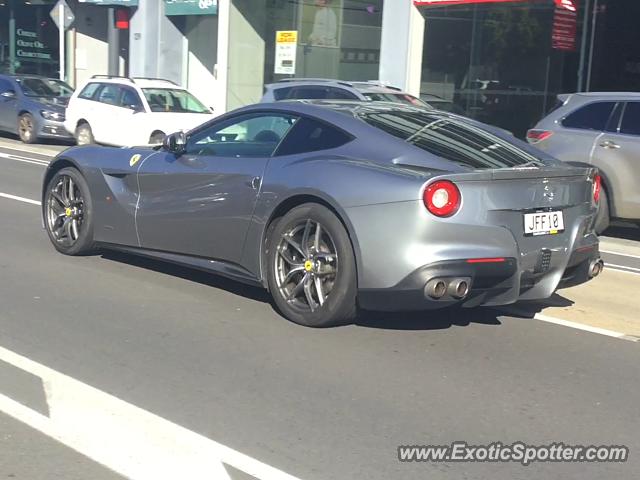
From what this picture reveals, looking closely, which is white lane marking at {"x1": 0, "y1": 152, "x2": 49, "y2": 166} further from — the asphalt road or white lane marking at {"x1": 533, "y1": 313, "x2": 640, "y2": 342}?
white lane marking at {"x1": 533, "y1": 313, "x2": 640, "y2": 342}

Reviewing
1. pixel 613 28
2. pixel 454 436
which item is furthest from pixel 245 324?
pixel 613 28

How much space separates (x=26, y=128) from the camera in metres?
20.7

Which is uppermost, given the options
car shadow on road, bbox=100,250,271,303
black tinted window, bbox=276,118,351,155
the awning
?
the awning

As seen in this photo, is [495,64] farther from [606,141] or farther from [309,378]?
[309,378]

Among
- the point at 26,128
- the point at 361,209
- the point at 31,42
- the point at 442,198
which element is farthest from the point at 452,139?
the point at 31,42

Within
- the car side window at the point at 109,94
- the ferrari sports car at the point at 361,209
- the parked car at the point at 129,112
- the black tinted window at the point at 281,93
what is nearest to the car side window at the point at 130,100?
the parked car at the point at 129,112

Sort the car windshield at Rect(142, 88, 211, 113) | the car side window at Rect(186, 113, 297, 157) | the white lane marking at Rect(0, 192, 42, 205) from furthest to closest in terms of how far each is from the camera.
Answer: the car windshield at Rect(142, 88, 211, 113), the white lane marking at Rect(0, 192, 42, 205), the car side window at Rect(186, 113, 297, 157)

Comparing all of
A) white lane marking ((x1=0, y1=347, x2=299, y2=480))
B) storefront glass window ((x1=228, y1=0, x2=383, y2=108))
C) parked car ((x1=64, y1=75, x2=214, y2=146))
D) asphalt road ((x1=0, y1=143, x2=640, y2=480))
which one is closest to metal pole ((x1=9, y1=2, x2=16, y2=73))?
storefront glass window ((x1=228, y1=0, x2=383, y2=108))

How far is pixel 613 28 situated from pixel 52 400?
1719cm

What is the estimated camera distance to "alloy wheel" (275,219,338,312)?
602 centimetres

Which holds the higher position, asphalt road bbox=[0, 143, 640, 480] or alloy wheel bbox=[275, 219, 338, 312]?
alloy wheel bbox=[275, 219, 338, 312]

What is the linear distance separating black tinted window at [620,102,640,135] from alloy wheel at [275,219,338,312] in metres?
6.01

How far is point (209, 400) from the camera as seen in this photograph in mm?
4805

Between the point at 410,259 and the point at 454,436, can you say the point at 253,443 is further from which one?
the point at 410,259
